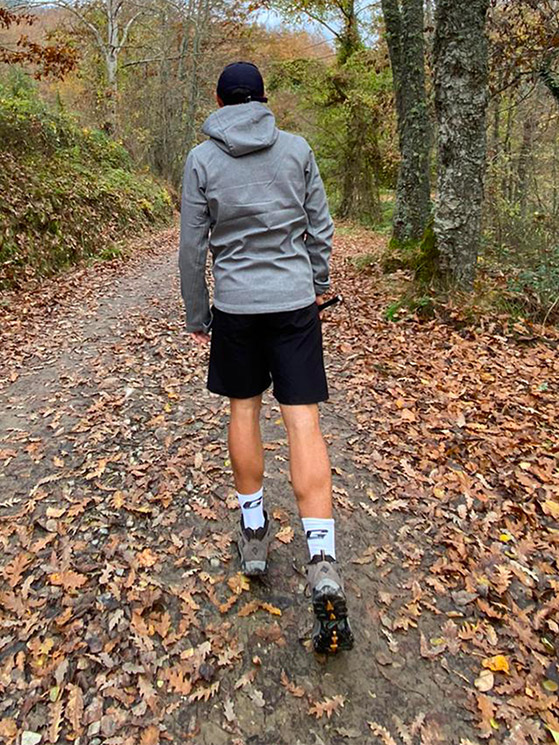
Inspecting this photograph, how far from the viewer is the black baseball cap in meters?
2.19

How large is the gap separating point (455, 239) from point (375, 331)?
1.40 m

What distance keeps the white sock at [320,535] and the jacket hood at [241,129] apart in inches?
64.5

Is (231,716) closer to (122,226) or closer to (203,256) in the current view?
(203,256)

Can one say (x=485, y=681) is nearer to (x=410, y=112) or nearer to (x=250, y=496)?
(x=250, y=496)

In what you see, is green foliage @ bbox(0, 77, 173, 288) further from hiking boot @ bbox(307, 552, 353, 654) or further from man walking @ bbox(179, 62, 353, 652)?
hiking boot @ bbox(307, 552, 353, 654)

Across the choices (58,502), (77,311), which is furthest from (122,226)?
(58,502)

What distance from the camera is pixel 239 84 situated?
7.17ft

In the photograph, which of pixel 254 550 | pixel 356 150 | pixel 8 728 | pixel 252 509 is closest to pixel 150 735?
pixel 8 728

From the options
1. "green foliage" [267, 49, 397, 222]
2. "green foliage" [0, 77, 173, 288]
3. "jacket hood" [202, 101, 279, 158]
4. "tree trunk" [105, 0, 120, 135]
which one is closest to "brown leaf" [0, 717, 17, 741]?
"jacket hood" [202, 101, 279, 158]

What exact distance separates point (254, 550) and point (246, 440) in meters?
0.67

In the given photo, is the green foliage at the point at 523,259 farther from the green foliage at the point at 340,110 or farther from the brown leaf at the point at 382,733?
the green foliage at the point at 340,110

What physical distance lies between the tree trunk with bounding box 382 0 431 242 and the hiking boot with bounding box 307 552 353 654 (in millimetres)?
7815

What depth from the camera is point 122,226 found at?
12672 mm

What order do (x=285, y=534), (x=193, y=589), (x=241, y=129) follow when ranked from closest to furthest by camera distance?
1. (x=241, y=129)
2. (x=193, y=589)
3. (x=285, y=534)
